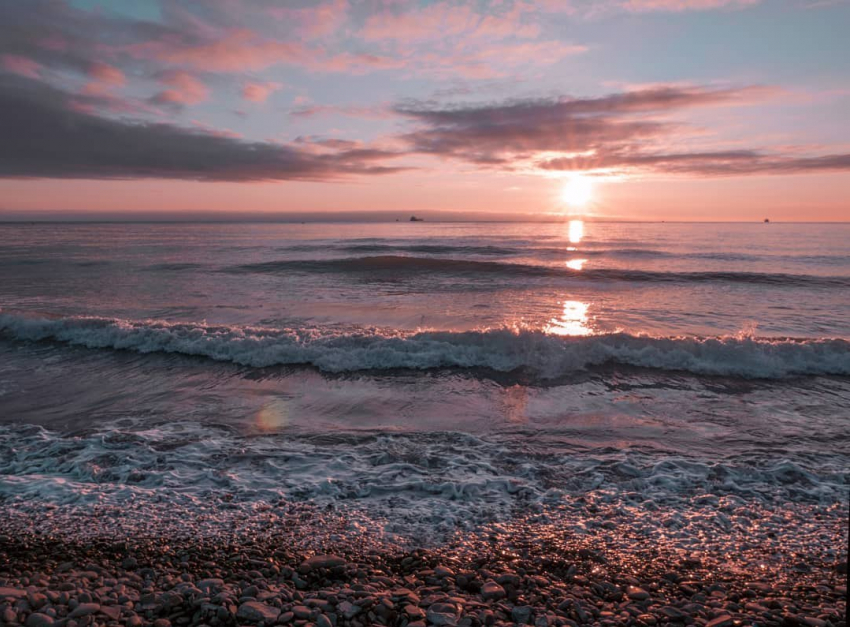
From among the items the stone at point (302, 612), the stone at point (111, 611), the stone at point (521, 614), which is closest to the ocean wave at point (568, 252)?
the stone at point (521, 614)

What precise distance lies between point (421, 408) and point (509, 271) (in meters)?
21.1

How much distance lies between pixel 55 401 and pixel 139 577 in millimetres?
6130

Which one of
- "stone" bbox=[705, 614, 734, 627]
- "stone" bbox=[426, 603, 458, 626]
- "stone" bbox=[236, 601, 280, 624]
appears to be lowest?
"stone" bbox=[705, 614, 734, 627]

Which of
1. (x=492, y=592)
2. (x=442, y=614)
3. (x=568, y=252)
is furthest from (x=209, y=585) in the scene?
(x=568, y=252)

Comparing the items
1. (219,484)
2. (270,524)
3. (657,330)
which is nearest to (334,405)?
(219,484)

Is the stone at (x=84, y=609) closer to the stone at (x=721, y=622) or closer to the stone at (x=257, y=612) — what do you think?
the stone at (x=257, y=612)

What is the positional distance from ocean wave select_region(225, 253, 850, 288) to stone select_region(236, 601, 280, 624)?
2413cm

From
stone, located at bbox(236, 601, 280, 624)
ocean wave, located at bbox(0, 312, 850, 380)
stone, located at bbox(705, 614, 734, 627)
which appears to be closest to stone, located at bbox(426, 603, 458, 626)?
stone, located at bbox(236, 601, 280, 624)

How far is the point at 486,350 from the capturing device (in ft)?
36.6

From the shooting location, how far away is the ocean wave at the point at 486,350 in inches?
407

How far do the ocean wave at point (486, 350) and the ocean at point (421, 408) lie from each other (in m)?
0.05

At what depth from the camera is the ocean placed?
16.5 ft

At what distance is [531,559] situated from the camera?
3.98 meters

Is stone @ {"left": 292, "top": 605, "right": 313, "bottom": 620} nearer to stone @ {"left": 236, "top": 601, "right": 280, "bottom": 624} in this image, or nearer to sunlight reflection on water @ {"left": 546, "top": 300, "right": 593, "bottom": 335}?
stone @ {"left": 236, "top": 601, "right": 280, "bottom": 624}
